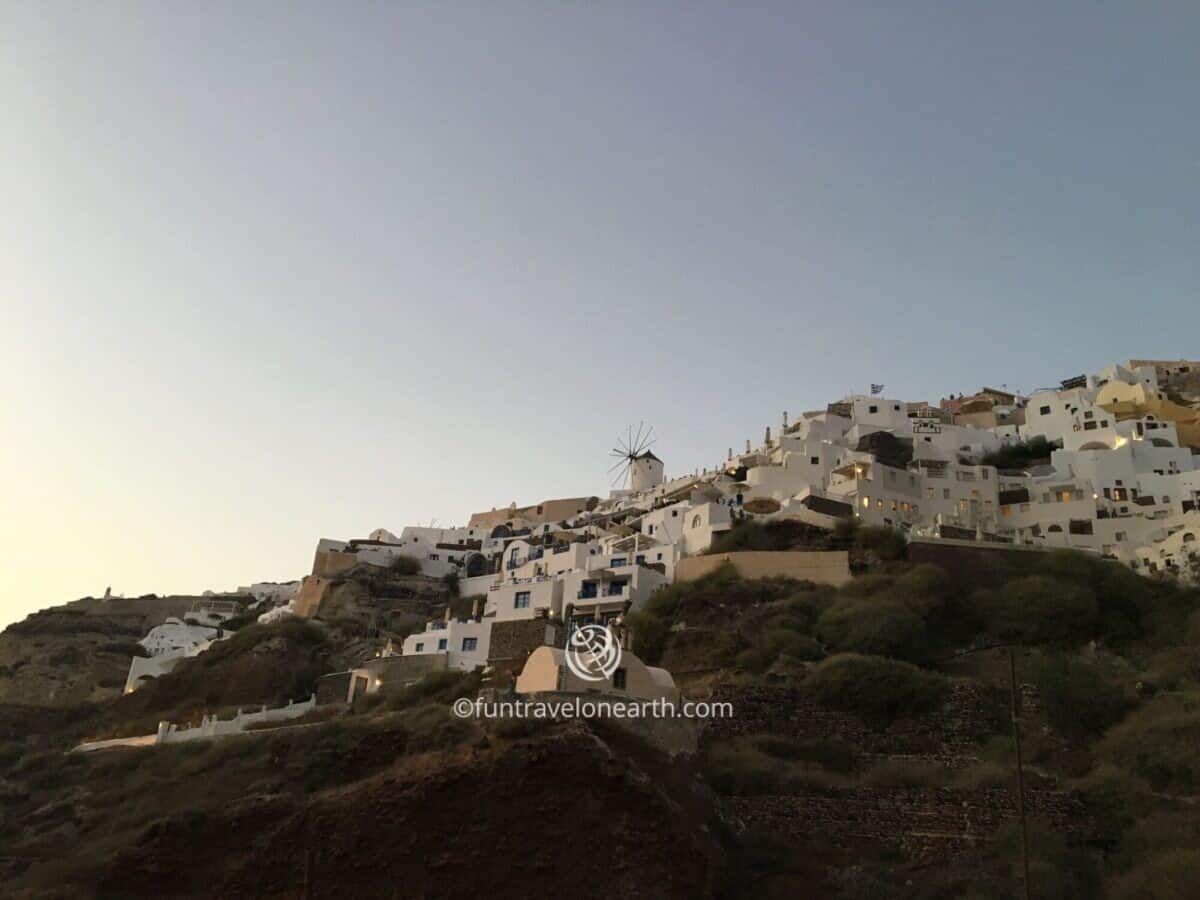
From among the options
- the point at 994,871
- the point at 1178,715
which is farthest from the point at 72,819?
the point at 1178,715

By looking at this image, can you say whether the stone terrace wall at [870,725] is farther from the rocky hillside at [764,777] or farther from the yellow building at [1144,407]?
the yellow building at [1144,407]

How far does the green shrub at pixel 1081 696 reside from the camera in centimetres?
2870

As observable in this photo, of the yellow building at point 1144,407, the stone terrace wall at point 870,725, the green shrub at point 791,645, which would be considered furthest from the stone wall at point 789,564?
the yellow building at point 1144,407

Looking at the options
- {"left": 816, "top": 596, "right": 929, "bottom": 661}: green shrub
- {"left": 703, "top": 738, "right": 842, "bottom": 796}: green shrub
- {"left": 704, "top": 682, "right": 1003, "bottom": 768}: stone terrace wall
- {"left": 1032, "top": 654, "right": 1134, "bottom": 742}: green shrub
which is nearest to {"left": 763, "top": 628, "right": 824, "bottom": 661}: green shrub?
{"left": 816, "top": 596, "right": 929, "bottom": 661}: green shrub

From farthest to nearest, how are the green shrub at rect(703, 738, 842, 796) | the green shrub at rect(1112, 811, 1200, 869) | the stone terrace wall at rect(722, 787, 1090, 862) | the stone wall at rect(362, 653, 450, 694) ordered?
the stone wall at rect(362, 653, 450, 694)
the green shrub at rect(703, 738, 842, 796)
the stone terrace wall at rect(722, 787, 1090, 862)
the green shrub at rect(1112, 811, 1200, 869)

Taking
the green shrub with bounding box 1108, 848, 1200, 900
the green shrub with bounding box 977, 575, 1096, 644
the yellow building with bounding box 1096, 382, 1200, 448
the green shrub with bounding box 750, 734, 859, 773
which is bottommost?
the green shrub with bounding box 1108, 848, 1200, 900

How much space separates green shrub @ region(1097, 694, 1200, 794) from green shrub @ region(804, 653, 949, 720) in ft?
15.7

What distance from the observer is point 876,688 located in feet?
100

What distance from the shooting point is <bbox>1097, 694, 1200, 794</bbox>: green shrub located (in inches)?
996

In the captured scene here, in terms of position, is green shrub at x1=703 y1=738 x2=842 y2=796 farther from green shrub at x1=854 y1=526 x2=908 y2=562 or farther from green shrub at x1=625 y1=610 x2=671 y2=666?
green shrub at x1=854 y1=526 x2=908 y2=562

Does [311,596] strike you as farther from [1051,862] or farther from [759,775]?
[1051,862]

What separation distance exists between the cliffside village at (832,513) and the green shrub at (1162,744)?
11682 mm

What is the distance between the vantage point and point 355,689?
41.6 meters

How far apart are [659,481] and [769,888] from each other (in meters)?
51.2
